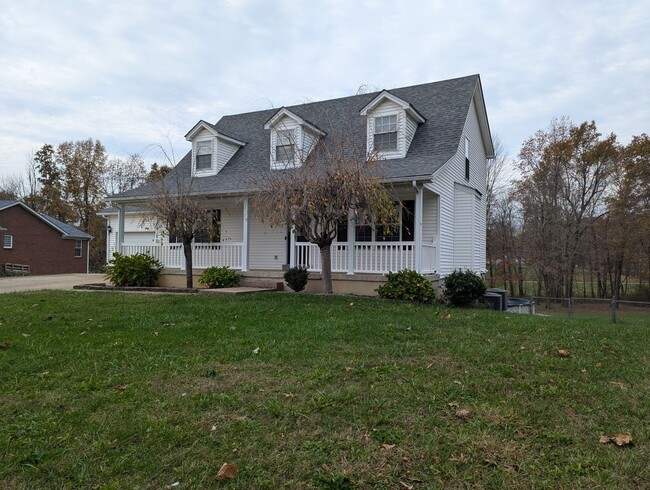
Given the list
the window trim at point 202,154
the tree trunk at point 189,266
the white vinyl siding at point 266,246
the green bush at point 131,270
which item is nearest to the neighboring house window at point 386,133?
the white vinyl siding at point 266,246

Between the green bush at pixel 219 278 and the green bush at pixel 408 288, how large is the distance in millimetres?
4701

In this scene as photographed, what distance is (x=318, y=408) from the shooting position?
347 centimetres

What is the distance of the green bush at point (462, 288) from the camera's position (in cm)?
1116

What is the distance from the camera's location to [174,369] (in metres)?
4.49

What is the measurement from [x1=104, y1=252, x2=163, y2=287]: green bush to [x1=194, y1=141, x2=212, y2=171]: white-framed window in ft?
14.2

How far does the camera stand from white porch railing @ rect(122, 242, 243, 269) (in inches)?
547

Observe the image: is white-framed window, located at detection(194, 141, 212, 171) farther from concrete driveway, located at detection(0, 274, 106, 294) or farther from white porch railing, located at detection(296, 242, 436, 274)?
white porch railing, located at detection(296, 242, 436, 274)

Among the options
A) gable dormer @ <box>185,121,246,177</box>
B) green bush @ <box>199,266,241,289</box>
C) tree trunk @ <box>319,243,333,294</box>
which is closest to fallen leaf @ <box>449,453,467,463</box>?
tree trunk @ <box>319,243,333,294</box>

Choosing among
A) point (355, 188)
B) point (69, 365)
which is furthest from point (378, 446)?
point (355, 188)

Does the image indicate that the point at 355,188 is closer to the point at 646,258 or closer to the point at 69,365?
the point at 69,365

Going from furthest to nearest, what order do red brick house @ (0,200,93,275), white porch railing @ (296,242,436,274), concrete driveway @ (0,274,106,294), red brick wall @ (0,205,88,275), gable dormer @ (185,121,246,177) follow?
1. red brick wall @ (0,205,88,275)
2. red brick house @ (0,200,93,275)
3. gable dormer @ (185,121,246,177)
4. concrete driveway @ (0,274,106,294)
5. white porch railing @ (296,242,436,274)

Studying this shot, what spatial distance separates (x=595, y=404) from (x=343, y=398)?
6.95 feet

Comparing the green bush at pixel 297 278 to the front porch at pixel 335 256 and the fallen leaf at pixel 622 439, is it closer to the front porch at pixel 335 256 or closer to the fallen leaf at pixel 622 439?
the front porch at pixel 335 256

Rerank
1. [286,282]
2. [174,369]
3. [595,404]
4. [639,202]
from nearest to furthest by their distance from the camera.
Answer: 1. [595,404]
2. [174,369]
3. [286,282]
4. [639,202]
